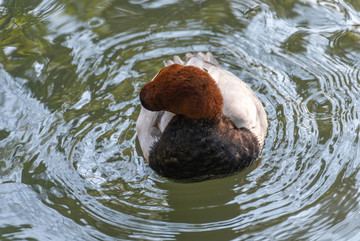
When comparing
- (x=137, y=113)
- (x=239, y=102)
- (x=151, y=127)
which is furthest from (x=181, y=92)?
(x=137, y=113)

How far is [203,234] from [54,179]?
157cm

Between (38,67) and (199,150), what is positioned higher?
(38,67)

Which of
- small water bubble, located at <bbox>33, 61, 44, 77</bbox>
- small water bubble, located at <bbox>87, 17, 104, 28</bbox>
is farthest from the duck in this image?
small water bubble, located at <bbox>87, 17, 104, 28</bbox>

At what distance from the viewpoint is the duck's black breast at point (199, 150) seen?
503cm

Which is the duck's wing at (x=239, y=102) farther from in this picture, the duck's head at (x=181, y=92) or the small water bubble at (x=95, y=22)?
the small water bubble at (x=95, y=22)

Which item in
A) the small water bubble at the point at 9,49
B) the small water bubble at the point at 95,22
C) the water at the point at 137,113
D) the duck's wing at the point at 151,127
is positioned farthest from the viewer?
the small water bubble at the point at 95,22

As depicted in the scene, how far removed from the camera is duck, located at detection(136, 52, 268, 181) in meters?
4.76

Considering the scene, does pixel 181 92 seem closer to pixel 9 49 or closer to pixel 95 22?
pixel 95 22

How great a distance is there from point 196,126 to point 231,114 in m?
0.56

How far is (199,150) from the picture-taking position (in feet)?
16.5

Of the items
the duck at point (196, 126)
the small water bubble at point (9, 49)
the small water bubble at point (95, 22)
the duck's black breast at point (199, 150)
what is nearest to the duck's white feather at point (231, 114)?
the duck at point (196, 126)

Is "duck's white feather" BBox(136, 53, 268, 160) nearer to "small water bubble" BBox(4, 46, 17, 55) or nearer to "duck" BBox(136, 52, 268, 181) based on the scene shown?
"duck" BBox(136, 52, 268, 181)

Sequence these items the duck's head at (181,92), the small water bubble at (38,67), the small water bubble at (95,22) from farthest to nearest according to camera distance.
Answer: the small water bubble at (95,22), the small water bubble at (38,67), the duck's head at (181,92)

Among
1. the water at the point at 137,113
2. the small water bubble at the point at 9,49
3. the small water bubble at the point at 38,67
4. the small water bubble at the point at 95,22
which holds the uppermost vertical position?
the small water bubble at the point at 9,49
